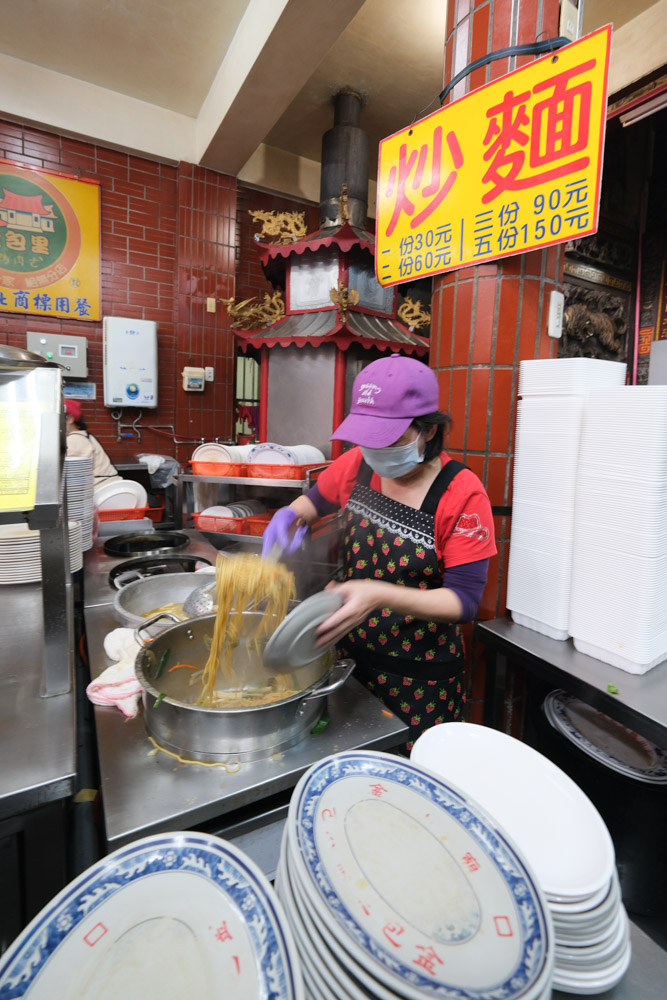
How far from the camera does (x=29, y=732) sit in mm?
1087

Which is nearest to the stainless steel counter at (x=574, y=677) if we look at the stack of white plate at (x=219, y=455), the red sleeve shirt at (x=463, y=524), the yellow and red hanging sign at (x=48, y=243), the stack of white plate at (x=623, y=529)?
the stack of white plate at (x=623, y=529)

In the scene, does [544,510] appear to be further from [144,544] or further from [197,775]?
[144,544]

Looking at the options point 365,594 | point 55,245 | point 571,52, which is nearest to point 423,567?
point 365,594

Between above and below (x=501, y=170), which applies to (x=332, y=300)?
below

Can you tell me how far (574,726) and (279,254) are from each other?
11.9ft

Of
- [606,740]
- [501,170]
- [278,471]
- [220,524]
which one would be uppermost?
[501,170]

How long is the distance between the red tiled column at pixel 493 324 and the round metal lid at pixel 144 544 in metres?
1.48

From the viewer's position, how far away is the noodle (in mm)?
1298

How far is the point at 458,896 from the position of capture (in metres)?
0.60

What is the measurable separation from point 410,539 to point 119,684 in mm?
958

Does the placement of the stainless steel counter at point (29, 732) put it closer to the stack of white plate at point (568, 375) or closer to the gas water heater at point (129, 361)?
the stack of white plate at point (568, 375)

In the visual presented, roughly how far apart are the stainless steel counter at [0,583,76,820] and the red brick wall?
14.9 feet

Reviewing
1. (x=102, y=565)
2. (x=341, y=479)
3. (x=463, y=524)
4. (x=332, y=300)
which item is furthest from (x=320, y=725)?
(x=332, y=300)

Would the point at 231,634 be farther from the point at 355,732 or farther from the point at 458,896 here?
the point at 458,896
